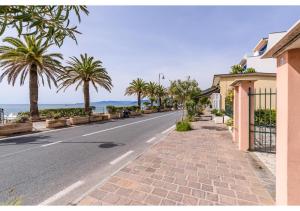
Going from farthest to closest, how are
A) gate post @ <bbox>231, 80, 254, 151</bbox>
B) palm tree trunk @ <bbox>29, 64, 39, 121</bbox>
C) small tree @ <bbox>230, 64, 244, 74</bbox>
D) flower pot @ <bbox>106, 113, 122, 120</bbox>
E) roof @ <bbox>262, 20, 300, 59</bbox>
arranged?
flower pot @ <bbox>106, 113, 122, 120</bbox>
small tree @ <bbox>230, 64, 244, 74</bbox>
palm tree trunk @ <bbox>29, 64, 39, 121</bbox>
gate post @ <bbox>231, 80, 254, 151</bbox>
roof @ <bbox>262, 20, 300, 59</bbox>

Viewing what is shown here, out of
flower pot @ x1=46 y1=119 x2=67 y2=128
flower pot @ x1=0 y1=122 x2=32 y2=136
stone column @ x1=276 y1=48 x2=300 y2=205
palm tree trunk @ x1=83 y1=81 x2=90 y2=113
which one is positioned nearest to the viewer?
stone column @ x1=276 y1=48 x2=300 y2=205

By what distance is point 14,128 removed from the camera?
1330cm

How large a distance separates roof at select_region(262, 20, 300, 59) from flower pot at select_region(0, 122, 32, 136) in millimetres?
15427

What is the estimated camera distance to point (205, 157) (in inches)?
255

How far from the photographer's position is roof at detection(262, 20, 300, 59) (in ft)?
7.74

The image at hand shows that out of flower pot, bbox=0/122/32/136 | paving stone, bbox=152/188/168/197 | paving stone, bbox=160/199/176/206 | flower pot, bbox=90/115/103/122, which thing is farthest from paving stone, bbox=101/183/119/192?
flower pot, bbox=90/115/103/122

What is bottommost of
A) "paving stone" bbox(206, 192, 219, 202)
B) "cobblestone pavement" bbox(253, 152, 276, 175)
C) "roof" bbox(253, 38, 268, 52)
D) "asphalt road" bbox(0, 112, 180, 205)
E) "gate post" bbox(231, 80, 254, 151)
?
"asphalt road" bbox(0, 112, 180, 205)

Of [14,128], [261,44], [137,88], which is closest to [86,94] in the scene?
[14,128]

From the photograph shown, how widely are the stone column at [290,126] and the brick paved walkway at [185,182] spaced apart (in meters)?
0.81

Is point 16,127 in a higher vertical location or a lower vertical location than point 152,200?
higher

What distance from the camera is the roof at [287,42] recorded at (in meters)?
2.36

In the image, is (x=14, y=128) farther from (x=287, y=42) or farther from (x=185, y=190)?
(x=287, y=42)

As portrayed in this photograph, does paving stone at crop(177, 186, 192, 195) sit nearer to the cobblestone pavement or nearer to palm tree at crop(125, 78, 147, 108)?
the cobblestone pavement

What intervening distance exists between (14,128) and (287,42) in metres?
16.0
